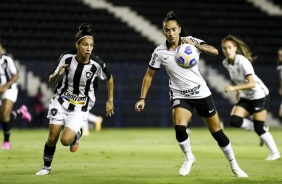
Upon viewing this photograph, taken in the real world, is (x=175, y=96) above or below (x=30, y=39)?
above

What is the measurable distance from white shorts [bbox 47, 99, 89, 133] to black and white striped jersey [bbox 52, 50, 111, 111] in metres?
0.06

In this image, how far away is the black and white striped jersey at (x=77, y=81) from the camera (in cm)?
965

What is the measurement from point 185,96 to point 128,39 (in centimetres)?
1776

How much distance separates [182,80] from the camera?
30.7 feet

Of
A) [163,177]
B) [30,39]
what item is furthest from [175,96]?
[30,39]

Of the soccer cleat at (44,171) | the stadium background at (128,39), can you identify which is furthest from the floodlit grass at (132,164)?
the stadium background at (128,39)

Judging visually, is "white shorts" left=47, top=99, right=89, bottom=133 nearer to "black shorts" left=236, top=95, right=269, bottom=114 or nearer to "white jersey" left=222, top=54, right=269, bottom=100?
"white jersey" left=222, top=54, right=269, bottom=100

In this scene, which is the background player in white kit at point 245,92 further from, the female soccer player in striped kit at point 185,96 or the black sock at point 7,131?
the black sock at point 7,131

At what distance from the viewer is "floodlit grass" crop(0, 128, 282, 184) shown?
8922mm

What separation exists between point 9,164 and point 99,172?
6.38 feet

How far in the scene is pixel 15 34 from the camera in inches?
1006

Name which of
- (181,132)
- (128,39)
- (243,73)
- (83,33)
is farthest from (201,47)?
(128,39)

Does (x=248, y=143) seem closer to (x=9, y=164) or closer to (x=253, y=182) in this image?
(x=9, y=164)

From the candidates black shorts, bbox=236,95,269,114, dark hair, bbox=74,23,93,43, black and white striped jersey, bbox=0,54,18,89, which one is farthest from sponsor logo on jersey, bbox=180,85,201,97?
black and white striped jersey, bbox=0,54,18,89
